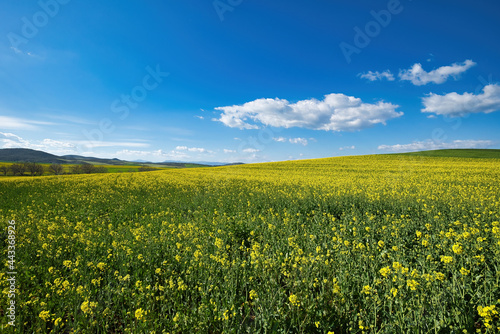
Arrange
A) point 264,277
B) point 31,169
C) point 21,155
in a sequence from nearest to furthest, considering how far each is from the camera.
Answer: point 264,277, point 31,169, point 21,155

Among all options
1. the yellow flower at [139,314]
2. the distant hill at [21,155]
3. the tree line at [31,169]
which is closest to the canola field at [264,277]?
the yellow flower at [139,314]

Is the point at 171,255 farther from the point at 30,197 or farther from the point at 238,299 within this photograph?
the point at 30,197

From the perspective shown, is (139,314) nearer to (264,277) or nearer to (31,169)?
(264,277)

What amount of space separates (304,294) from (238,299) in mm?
1160

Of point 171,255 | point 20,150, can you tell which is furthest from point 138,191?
point 20,150

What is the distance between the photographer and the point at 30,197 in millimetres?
13492

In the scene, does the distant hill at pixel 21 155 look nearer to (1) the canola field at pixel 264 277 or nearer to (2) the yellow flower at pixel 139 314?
(1) the canola field at pixel 264 277

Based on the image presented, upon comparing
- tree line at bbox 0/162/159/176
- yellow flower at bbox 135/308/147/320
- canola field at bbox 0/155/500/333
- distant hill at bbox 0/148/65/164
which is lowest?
canola field at bbox 0/155/500/333

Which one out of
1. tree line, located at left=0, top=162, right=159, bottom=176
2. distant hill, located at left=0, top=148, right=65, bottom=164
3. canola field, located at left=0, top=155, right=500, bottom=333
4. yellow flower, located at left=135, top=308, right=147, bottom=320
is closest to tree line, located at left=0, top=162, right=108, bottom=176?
tree line, located at left=0, top=162, right=159, bottom=176

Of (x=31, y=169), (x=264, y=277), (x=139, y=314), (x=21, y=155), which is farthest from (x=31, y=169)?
(x=21, y=155)

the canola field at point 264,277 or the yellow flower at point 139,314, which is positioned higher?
the yellow flower at point 139,314

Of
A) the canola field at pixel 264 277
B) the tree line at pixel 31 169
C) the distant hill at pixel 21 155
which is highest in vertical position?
the distant hill at pixel 21 155

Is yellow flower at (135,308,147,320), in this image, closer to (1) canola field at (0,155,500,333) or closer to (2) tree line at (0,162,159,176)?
(1) canola field at (0,155,500,333)

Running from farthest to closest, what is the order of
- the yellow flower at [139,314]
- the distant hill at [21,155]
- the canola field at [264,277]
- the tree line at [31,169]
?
the distant hill at [21,155] < the tree line at [31,169] < the canola field at [264,277] < the yellow flower at [139,314]
